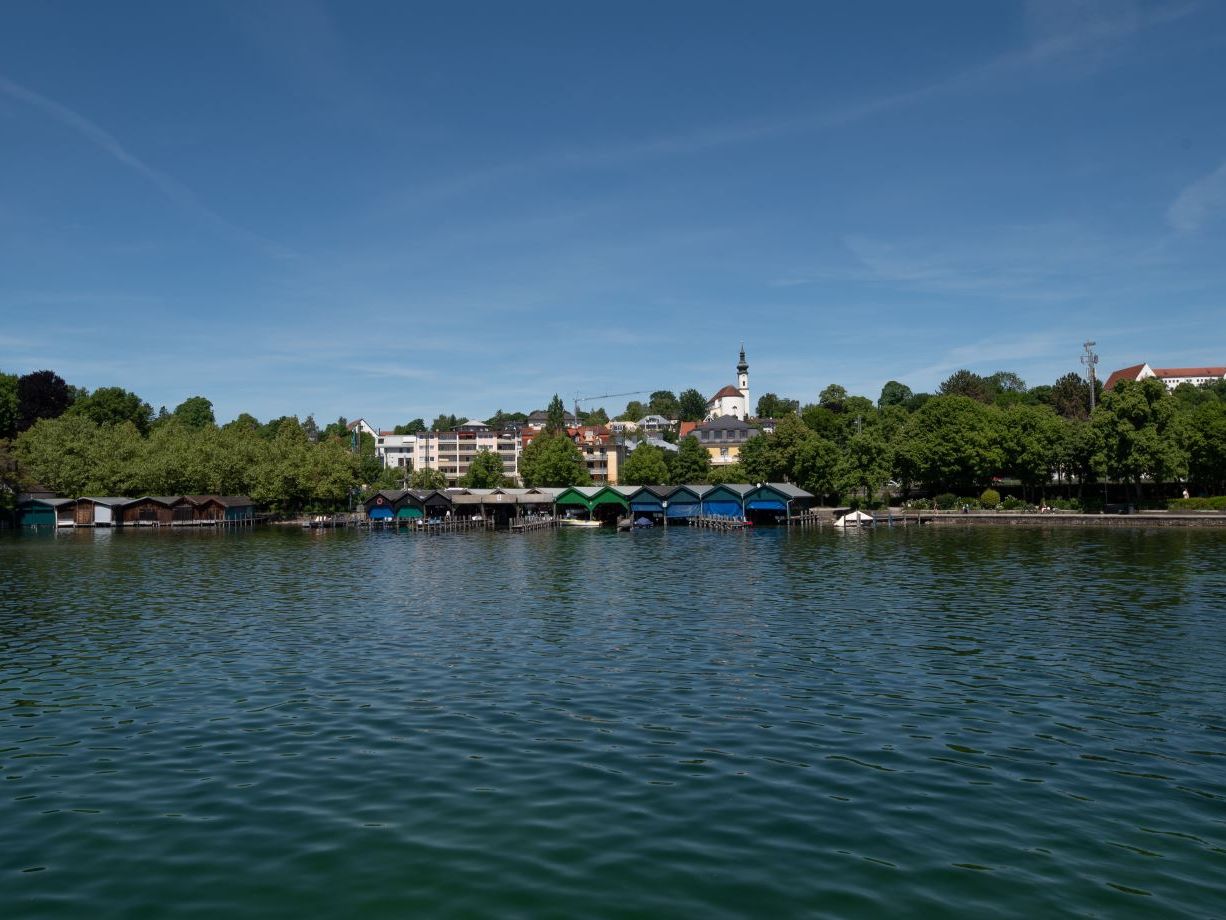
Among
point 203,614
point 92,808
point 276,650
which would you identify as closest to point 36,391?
point 203,614

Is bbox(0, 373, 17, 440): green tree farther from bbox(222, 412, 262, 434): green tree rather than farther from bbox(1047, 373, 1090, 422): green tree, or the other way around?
bbox(1047, 373, 1090, 422): green tree

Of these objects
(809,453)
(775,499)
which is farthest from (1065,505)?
(775,499)

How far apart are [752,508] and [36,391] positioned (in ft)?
375

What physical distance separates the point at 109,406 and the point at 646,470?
303ft

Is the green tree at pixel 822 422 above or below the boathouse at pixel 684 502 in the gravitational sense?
above

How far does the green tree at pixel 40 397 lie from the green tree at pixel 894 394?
161m

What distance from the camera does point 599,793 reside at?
15.3 m

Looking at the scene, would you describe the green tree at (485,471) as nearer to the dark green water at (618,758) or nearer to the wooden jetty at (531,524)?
the wooden jetty at (531,524)

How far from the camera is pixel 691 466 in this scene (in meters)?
137

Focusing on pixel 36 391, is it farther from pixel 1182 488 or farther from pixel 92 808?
pixel 1182 488

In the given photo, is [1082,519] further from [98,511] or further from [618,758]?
[98,511]

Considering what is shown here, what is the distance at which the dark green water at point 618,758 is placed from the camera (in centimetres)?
1188

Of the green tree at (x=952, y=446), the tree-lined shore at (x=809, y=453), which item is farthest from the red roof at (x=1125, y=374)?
the green tree at (x=952, y=446)

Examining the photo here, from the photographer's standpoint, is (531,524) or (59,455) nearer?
(531,524)
